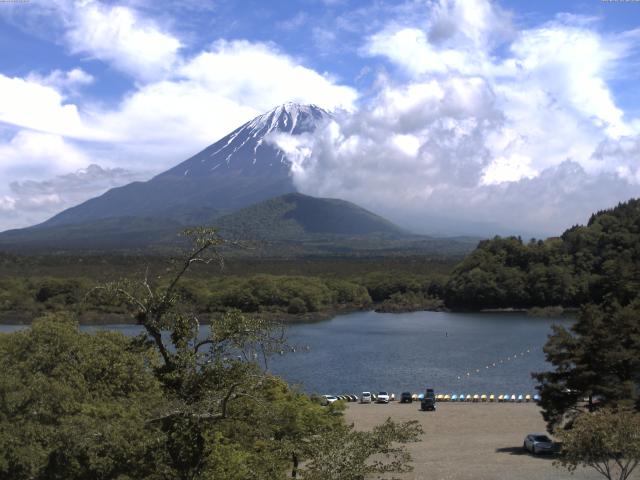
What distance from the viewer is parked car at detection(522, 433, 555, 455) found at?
17984 millimetres

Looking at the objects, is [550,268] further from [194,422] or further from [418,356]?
[194,422]

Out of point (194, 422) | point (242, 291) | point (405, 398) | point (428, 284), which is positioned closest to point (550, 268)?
point (428, 284)

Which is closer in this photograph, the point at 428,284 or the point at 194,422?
the point at 194,422

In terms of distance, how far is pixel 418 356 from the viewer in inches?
1644

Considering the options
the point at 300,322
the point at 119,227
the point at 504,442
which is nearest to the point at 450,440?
the point at 504,442

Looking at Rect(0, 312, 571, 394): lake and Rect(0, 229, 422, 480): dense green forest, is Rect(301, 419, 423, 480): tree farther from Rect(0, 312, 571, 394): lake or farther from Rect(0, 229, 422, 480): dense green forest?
Rect(0, 312, 571, 394): lake

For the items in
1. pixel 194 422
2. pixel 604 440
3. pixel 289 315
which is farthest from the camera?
pixel 289 315

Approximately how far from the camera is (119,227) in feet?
639

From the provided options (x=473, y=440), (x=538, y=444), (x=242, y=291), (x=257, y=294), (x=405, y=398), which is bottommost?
(x=405, y=398)

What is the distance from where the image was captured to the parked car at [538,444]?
17984 millimetres

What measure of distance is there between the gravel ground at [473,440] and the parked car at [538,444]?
0.23 metres

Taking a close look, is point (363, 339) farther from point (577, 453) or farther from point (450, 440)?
point (577, 453)

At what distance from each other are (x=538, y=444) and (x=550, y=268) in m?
53.8

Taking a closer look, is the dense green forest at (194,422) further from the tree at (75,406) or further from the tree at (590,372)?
the tree at (590,372)
